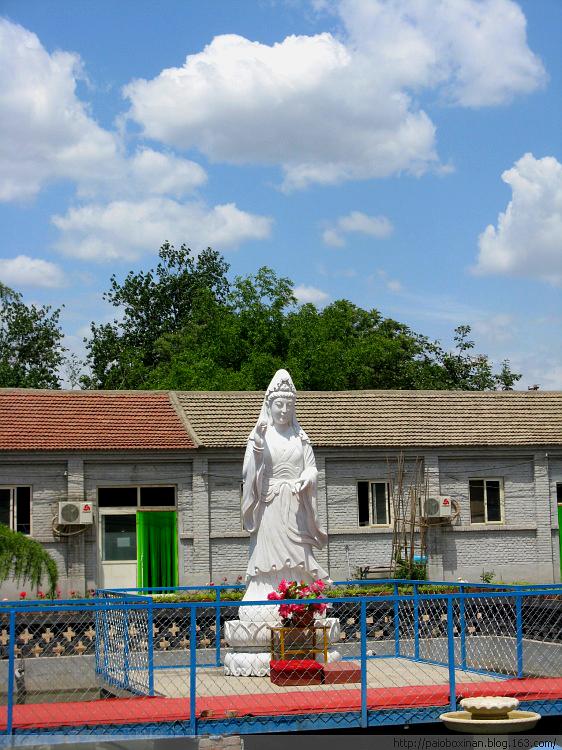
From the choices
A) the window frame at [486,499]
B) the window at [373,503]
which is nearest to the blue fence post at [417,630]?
the window at [373,503]

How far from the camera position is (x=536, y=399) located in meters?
31.5

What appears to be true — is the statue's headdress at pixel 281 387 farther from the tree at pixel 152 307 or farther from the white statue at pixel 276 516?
the tree at pixel 152 307

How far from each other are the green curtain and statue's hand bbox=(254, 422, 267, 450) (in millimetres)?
12837

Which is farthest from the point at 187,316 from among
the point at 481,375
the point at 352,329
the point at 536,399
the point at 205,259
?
the point at 536,399

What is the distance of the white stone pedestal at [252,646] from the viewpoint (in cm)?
1372

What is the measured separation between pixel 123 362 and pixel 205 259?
9429 mm

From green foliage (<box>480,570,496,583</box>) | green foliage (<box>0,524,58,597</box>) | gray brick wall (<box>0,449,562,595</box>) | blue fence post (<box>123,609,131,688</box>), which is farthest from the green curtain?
blue fence post (<box>123,609,131,688</box>)

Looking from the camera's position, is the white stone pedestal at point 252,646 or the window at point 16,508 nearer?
the white stone pedestal at point 252,646

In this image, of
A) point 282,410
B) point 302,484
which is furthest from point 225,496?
point 302,484

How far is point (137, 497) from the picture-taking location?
88.3ft

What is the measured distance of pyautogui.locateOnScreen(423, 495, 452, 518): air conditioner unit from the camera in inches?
1099

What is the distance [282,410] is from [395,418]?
14985 millimetres

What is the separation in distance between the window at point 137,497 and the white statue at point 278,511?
12.6 metres

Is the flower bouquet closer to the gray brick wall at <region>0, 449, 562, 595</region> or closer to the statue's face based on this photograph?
the statue's face
